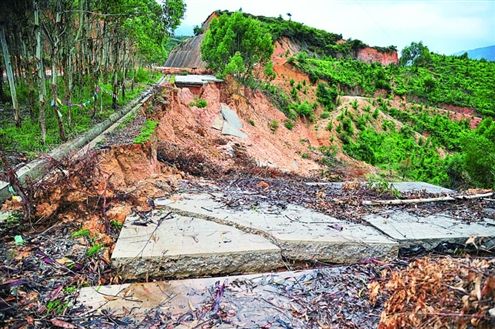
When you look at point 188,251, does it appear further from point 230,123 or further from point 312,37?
point 312,37

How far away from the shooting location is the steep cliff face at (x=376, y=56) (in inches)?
1917

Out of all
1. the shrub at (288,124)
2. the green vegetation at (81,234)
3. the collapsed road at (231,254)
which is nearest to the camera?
the collapsed road at (231,254)

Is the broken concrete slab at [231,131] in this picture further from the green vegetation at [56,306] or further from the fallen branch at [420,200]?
the green vegetation at [56,306]

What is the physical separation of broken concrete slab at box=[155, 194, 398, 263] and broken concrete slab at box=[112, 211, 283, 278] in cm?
19

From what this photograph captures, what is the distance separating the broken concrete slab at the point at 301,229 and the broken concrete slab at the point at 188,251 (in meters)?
0.19

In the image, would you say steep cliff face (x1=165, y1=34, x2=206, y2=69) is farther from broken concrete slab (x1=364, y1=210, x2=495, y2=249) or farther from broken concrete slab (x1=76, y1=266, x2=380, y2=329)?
broken concrete slab (x1=76, y1=266, x2=380, y2=329)

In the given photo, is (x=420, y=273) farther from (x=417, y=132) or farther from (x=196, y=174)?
(x=417, y=132)

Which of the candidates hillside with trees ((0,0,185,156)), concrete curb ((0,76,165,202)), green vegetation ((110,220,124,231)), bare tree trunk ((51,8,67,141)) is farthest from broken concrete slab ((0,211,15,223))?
bare tree trunk ((51,8,67,141))

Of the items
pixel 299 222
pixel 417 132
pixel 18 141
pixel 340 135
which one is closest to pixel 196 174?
pixel 18 141

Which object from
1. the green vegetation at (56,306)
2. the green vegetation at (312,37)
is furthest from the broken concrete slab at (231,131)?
the green vegetation at (312,37)

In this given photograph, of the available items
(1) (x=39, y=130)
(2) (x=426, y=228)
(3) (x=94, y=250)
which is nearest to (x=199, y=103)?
(1) (x=39, y=130)

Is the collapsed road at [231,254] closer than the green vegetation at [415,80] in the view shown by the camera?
Yes

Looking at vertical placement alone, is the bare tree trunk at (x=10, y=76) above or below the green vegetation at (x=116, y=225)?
above

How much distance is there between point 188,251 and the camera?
2.92m
